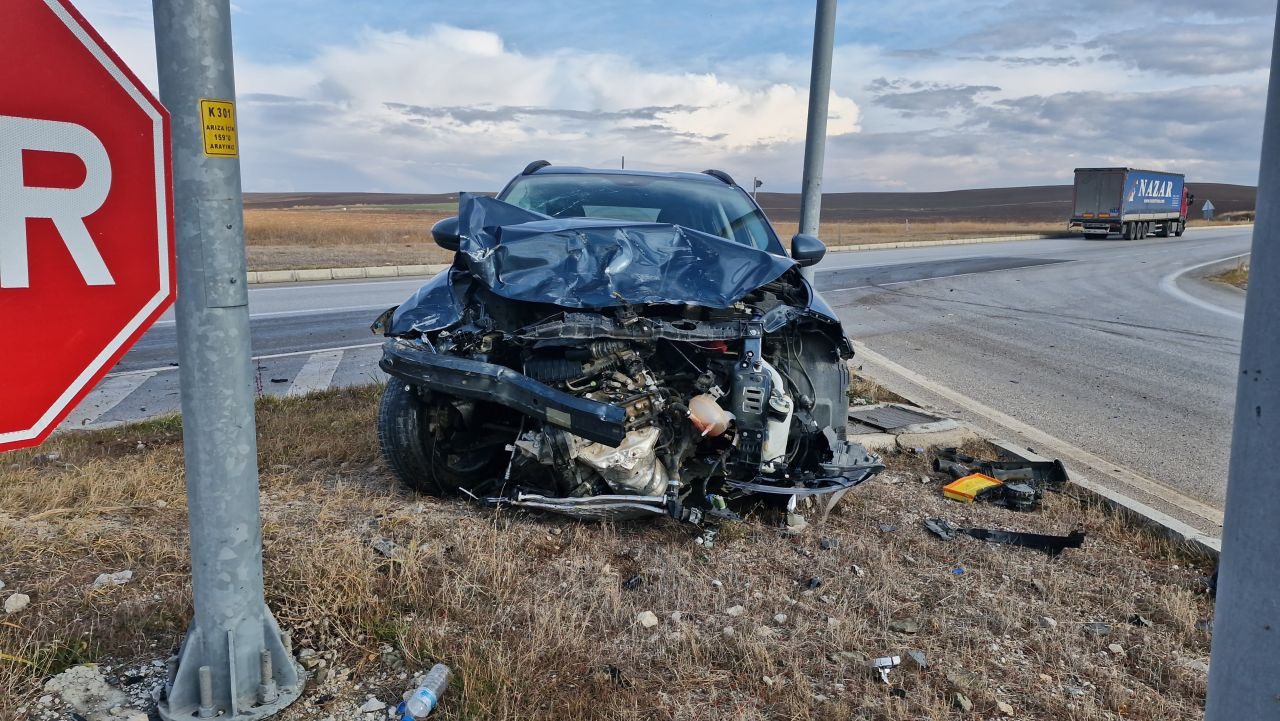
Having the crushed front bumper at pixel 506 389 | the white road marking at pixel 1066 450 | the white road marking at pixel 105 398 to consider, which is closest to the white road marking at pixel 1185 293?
the white road marking at pixel 1066 450

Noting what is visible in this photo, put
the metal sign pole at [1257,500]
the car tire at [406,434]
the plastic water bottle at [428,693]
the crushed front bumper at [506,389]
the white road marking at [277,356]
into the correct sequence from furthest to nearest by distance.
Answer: the white road marking at [277,356]
the car tire at [406,434]
the crushed front bumper at [506,389]
the plastic water bottle at [428,693]
the metal sign pole at [1257,500]

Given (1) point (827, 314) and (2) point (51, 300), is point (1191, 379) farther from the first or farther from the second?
(2) point (51, 300)

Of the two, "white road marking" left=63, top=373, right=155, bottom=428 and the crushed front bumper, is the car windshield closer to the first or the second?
the crushed front bumper

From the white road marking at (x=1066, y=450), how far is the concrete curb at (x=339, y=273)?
1285cm

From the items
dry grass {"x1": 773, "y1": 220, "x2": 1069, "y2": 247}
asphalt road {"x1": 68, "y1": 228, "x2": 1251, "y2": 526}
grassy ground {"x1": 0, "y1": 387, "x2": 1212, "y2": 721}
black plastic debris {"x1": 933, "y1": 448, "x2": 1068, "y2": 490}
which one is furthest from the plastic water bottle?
dry grass {"x1": 773, "y1": 220, "x2": 1069, "y2": 247}

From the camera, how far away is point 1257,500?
1.52 m

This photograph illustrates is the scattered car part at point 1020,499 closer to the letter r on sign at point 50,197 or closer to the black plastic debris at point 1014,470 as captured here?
the black plastic debris at point 1014,470

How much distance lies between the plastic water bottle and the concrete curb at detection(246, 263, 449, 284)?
1592 cm

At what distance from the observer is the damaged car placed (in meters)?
3.93

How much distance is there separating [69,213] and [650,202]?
14.3 ft

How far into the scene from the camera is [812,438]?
4.40 metres

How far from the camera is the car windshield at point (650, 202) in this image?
18.4 ft

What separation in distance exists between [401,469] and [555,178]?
8.20 feet

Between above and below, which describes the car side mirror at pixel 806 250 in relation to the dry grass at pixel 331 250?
above
